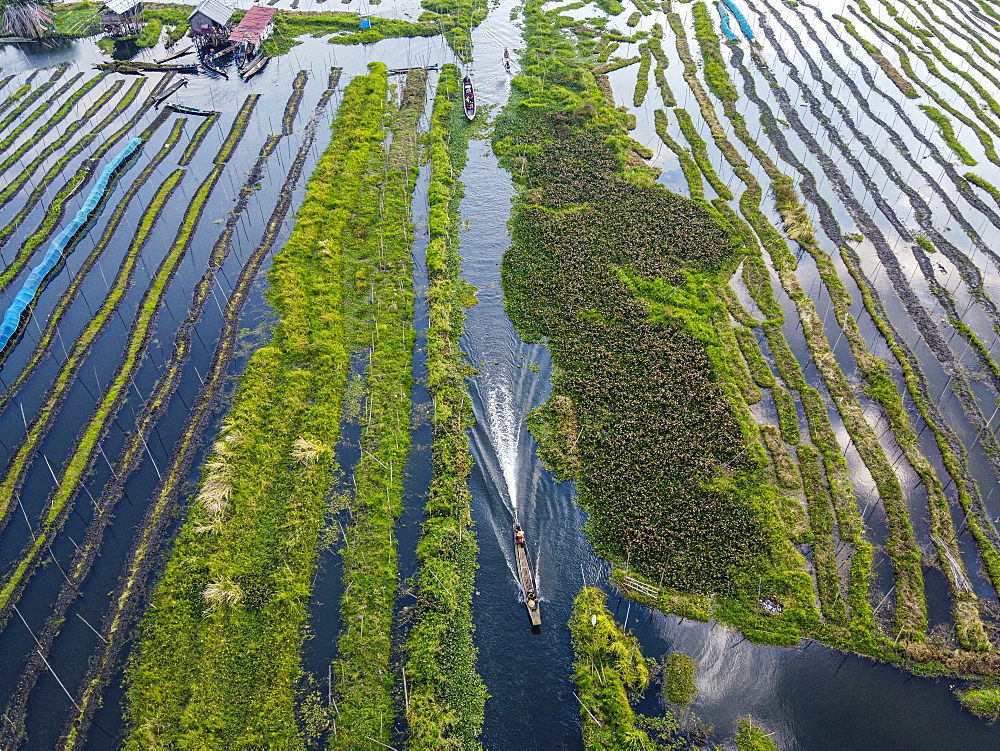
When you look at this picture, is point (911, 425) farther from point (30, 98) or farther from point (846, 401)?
point (30, 98)

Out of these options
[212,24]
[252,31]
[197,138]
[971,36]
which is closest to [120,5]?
[212,24]

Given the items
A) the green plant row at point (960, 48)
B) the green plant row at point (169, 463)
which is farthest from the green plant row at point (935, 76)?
the green plant row at point (169, 463)

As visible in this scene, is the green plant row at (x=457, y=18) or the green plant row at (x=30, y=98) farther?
the green plant row at (x=457, y=18)

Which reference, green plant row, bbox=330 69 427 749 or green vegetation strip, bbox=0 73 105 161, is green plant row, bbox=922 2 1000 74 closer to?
green plant row, bbox=330 69 427 749

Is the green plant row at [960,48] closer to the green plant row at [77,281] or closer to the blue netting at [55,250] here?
the green plant row at [77,281]

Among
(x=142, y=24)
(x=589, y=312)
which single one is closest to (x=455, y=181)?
(x=589, y=312)

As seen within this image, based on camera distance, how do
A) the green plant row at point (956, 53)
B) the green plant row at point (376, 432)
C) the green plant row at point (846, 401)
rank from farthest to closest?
the green plant row at point (956, 53) → the green plant row at point (846, 401) → the green plant row at point (376, 432)

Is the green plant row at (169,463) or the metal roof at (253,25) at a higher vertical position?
the metal roof at (253,25)

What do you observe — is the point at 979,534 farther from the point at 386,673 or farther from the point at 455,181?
the point at 455,181

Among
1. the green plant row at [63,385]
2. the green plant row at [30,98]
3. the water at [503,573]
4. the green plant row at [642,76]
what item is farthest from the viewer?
the green plant row at [642,76]
